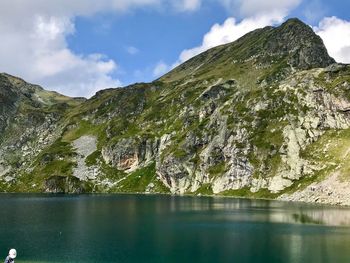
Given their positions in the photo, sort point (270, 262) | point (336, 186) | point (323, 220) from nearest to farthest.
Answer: point (270, 262), point (323, 220), point (336, 186)

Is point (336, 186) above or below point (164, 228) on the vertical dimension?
above

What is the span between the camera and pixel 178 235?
105750mm

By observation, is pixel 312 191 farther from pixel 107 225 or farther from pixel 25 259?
pixel 25 259

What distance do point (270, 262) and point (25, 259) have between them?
1672 inches

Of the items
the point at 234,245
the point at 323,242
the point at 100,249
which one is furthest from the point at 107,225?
the point at 323,242

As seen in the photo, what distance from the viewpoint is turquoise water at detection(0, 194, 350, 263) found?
82.6 m

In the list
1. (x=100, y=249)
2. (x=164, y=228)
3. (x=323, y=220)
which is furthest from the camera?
(x=323, y=220)

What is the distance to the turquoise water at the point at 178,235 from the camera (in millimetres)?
82562

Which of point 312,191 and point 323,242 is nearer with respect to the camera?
point 323,242

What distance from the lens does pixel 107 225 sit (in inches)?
4852

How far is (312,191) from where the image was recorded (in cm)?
19975

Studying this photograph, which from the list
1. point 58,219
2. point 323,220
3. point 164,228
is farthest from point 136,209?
point 323,220

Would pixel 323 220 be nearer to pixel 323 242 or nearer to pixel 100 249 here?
pixel 323 242

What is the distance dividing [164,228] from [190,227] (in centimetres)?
698
